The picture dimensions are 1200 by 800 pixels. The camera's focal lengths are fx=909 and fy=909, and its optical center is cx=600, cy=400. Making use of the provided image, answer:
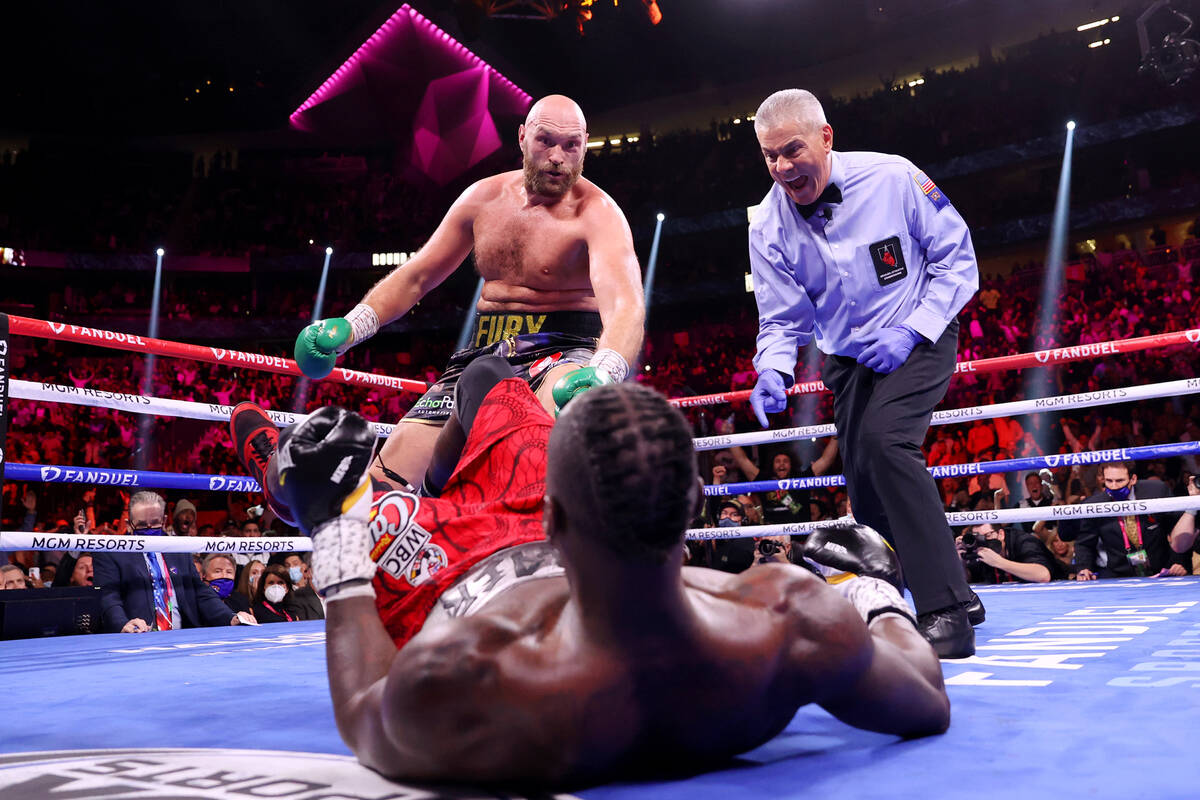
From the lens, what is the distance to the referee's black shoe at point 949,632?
5.64 feet

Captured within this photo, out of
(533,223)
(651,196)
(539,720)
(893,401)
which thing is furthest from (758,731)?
(651,196)

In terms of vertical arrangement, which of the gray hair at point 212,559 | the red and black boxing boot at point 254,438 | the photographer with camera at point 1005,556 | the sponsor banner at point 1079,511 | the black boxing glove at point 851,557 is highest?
the red and black boxing boot at point 254,438

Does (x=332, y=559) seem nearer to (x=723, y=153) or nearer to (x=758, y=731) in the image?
(x=758, y=731)

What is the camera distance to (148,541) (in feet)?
8.28

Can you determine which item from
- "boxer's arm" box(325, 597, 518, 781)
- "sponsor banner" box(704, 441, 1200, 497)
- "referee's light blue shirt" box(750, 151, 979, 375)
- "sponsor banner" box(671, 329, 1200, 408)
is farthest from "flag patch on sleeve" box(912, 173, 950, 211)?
"boxer's arm" box(325, 597, 518, 781)

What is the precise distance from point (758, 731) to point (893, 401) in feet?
3.90

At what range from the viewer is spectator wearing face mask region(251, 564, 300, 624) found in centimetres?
407

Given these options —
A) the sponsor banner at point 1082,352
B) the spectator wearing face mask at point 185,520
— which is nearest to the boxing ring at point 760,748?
the sponsor banner at point 1082,352

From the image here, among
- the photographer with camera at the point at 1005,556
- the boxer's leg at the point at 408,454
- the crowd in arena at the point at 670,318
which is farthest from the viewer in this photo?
the crowd in arena at the point at 670,318

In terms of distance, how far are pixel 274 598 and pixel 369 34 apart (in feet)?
31.2

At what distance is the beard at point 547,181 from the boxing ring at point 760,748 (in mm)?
1177

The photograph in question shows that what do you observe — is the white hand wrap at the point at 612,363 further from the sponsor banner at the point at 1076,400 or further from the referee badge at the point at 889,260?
the sponsor banner at the point at 1076,400

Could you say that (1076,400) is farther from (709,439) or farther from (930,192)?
(930,192)

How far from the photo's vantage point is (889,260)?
6.98 feet
